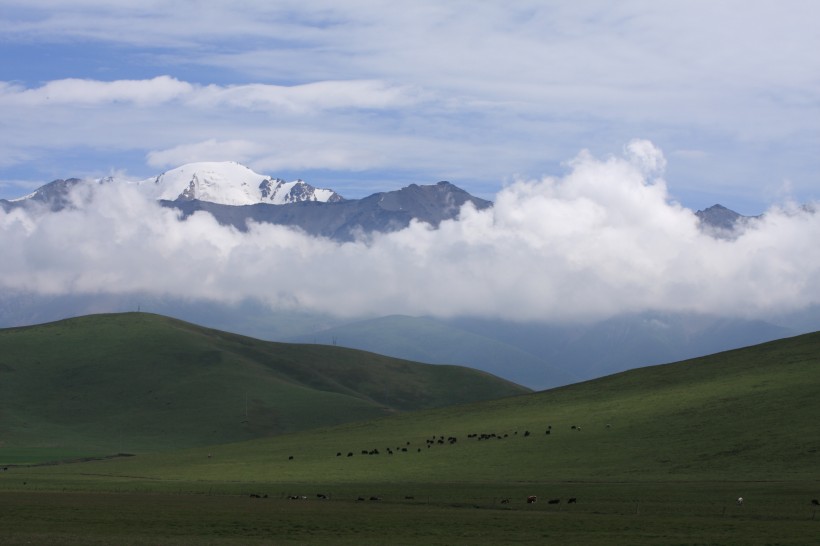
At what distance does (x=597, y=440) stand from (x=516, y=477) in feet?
57.1

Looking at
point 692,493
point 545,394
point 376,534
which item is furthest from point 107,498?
point 545,394

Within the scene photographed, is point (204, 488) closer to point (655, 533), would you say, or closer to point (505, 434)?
point (505, 434)

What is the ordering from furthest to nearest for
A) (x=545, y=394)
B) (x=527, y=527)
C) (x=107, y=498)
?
1. (x=545, y=394)
2. (x=107, y=498)
3. (x=527, y=527)

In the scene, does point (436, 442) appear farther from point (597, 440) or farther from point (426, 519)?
point (426, 519)

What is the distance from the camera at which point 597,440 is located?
104 metres

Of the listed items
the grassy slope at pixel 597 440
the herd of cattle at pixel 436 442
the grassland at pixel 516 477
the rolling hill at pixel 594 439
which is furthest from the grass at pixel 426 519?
the herd of cattle at pixel 436 442

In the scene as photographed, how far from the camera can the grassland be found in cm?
5241

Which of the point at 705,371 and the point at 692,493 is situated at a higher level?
the point at 705,371

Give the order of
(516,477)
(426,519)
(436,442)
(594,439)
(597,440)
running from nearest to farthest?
(426,519) < (516,477) < (597,440) < (594,439) < (436,442)

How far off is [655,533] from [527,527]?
693cm

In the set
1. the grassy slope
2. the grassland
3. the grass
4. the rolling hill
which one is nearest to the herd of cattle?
the rolling hill

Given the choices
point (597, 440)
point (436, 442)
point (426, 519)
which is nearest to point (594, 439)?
point (597, 440)

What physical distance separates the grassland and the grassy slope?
33 cm

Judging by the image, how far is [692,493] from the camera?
69.9 m
